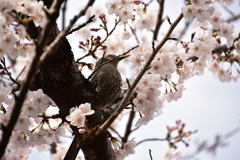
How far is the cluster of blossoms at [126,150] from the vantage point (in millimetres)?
2385

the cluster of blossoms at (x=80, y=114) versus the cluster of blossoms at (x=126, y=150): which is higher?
the cluster of blossoms at (x=80, y=114)

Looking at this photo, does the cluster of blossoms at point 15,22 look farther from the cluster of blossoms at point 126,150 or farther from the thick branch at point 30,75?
the cluster of blossoms at point 126,150

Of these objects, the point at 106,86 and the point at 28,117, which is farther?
the point at 106,86

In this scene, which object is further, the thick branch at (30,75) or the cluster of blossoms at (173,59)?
the cluster of blossoms at (173,59)

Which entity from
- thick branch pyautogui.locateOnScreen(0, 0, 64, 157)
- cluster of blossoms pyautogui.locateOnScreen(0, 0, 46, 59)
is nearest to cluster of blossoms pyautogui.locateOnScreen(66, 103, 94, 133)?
cluster of blossoms pyautogui.locateOnScreen(0, 0, 46, 59)

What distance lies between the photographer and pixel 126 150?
242 centimetres

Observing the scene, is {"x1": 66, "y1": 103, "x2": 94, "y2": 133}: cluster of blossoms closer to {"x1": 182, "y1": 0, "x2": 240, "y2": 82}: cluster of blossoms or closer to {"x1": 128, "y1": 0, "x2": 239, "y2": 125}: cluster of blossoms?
{"x1": 128, "y1": 0, "x2": 239, "y2": 125}: cluster of blossoms

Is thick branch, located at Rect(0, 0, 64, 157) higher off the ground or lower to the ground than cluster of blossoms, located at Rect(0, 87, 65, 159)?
lower

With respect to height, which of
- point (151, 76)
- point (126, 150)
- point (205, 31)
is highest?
point (205, 31)

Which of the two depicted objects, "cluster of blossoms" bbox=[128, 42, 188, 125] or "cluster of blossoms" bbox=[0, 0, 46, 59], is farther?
"cluster of blossoms" bbox=[128, 42, 188, 125]

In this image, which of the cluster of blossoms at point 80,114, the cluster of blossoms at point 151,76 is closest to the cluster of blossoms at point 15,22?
the cluster of blossoms at point 80,114

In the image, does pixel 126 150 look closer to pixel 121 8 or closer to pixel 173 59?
pixel 173 59

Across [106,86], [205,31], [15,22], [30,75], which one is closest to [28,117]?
[15,22]

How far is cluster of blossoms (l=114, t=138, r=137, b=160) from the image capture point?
2.38 m
